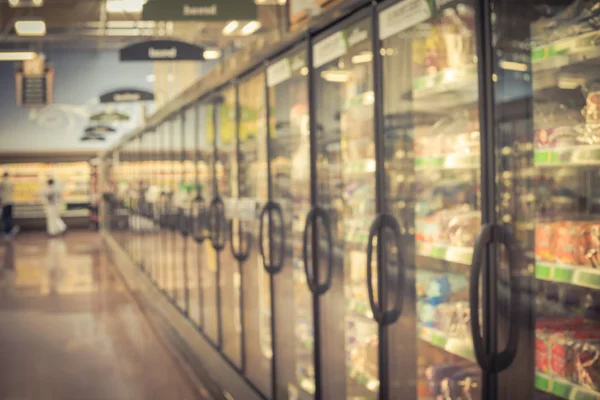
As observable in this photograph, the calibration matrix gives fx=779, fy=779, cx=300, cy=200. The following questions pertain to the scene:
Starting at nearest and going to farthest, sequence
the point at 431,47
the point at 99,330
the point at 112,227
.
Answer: the point at 431,47 → the point at 99,330 → the point at 112,227

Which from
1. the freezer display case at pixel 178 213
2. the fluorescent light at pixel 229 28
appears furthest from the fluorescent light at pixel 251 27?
the freezer display case at pixel 178 213

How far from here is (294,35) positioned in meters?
3.32

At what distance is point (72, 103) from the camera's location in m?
22.6

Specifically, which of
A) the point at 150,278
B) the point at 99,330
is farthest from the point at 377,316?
the point at 150,278

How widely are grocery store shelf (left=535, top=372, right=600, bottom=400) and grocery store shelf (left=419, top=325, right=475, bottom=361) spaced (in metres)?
0.26

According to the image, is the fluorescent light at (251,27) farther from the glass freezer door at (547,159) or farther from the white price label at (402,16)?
the glass freezer door at (547,159)

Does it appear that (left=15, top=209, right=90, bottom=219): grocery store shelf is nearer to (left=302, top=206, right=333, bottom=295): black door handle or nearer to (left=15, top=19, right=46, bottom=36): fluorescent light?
(left=15, top=19, right=46, bottom=36): fluorescent light

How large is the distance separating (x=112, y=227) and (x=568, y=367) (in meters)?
14.7

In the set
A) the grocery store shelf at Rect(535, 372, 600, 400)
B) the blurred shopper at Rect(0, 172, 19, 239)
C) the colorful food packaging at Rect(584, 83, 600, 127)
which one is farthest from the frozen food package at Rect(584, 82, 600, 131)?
the blurred shopper at Rect(0, 172, 19, 239)

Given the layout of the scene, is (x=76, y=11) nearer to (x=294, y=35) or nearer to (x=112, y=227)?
(x=112, y=227)

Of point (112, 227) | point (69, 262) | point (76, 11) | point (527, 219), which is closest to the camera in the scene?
point (527, 219)

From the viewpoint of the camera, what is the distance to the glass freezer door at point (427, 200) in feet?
7.73

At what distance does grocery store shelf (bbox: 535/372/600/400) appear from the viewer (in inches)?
72.4

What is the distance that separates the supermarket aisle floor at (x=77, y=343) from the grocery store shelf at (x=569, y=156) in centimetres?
346
